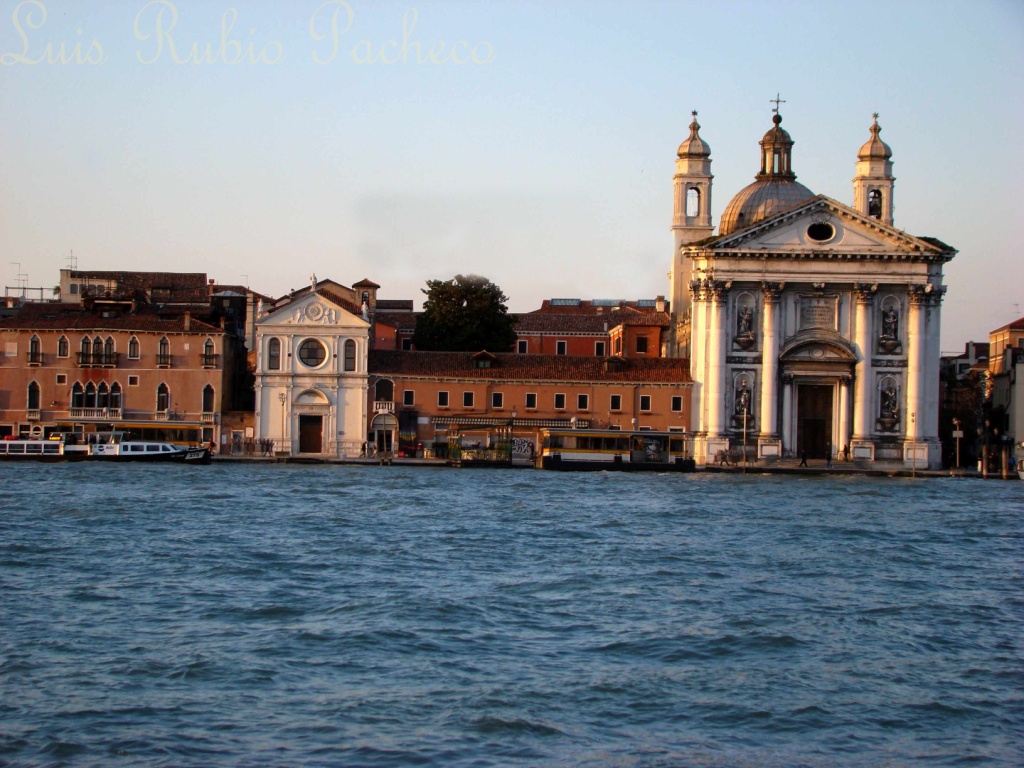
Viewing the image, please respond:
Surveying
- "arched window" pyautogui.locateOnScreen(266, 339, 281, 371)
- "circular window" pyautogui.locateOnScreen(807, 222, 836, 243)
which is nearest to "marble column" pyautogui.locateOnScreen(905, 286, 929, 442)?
"circular window" pyautogui.locateOnScreen(807, 222, 836, 243)

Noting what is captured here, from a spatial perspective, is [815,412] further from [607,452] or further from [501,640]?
[501,640]

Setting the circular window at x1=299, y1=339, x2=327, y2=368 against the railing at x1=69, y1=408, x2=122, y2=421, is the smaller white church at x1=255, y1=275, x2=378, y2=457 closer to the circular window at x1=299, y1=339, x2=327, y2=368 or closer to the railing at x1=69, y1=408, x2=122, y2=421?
the circular window at x1=299, y1=339, x2=327, y2=368

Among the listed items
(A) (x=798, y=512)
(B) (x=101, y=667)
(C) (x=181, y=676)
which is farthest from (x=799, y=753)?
(A) (x=798, y=512)

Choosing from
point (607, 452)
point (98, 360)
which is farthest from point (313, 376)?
point (607, 452)

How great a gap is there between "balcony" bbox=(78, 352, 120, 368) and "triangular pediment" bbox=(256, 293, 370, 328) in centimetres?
486

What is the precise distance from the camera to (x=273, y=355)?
169 ft

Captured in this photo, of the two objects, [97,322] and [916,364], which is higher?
[97,322]

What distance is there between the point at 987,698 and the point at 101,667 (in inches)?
308

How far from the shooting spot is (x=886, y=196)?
189 ft

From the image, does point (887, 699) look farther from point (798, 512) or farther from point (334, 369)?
point (334, 369)

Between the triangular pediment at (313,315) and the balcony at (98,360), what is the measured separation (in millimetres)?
4858

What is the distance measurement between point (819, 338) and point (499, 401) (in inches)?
418

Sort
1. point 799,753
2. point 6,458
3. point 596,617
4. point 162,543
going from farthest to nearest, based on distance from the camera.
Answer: point 6,458, point 162,543, point 596,617, point 799,753

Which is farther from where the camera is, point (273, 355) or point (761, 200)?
point (761, 200)
